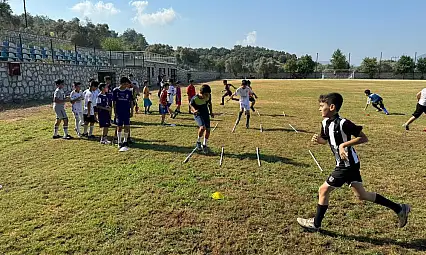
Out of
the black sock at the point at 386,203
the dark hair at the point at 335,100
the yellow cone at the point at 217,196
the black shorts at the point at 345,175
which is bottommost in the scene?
the yellow cone at the point at 217,196

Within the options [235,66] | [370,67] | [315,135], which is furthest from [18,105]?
[235,66]

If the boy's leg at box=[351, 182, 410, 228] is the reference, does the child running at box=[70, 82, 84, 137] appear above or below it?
above

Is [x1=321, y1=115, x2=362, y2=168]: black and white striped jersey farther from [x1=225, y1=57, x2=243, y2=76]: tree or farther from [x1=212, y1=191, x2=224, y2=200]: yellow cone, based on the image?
[x1=225, y1=57, x2=243, y2=76]: tree

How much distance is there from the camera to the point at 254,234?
419cm

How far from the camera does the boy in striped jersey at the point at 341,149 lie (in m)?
3.83

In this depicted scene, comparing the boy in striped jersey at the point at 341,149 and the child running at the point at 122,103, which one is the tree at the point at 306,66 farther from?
the boy in striped jersey at the point at 341,149

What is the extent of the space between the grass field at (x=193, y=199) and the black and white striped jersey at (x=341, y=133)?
1.05m

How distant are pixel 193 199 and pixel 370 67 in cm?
9790

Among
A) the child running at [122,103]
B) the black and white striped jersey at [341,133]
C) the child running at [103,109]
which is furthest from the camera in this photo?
the child running at [103,109]

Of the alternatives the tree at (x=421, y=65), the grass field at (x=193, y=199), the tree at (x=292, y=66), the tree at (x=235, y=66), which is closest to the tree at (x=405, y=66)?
the tree at (x=421, y=65)

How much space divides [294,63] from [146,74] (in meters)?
66.3

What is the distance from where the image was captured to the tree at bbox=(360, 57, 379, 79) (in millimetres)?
89438

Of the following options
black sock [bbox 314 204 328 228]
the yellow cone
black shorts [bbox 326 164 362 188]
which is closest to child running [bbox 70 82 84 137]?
the yellow cone

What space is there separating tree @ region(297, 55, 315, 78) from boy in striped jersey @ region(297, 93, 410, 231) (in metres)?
98.3
